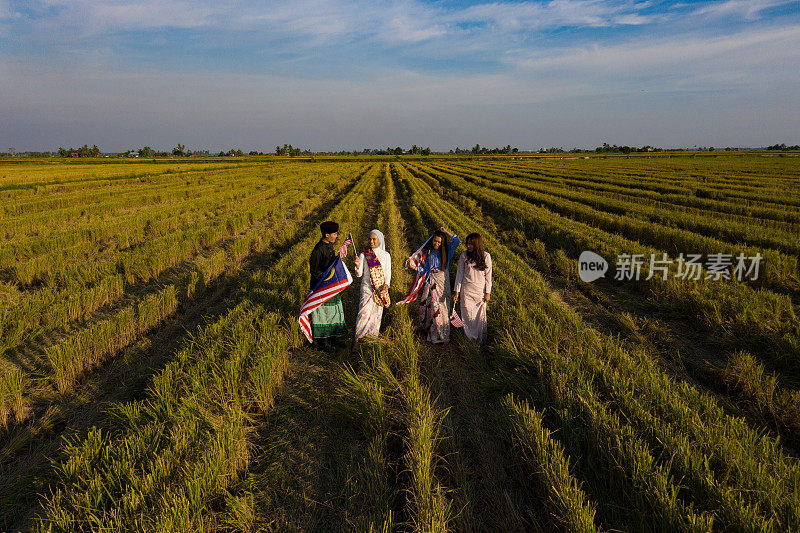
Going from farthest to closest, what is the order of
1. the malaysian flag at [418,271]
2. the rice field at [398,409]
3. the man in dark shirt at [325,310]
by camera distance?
the malaysian flag at [418,271] < the man in dark shirt at [325,310] < the rice field at [398,409]

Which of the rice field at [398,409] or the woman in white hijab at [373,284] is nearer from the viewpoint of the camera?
the rice field at [398,409]

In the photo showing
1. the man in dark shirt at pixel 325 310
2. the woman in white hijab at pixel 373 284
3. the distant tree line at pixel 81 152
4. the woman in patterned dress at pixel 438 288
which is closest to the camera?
the woman in white hijab at pixel 373 284

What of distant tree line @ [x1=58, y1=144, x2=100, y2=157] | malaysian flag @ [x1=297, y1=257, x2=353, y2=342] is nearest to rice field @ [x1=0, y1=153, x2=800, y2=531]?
malaysian flag @ [x1=297, y1=257, x2=353, y2=342]

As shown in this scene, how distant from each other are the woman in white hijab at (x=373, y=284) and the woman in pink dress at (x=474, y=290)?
113 cm

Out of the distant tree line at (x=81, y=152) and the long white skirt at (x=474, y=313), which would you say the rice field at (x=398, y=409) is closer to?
the long white skirt at (x=474, y=313)

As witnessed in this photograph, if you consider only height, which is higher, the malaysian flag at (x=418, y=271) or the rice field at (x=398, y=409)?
the malaysian flag at (x=418, y=271)

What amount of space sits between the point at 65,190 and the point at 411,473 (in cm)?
3373

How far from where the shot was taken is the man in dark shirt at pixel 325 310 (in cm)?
479

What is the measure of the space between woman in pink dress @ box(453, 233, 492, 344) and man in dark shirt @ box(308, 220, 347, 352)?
1.82 metres

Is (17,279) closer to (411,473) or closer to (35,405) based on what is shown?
(35,405)

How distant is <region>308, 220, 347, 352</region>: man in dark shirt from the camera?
15.7 feet

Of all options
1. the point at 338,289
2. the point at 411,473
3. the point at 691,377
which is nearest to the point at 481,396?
the point at 411,473

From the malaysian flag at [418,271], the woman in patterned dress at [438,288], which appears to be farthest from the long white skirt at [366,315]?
the woman in patterned dress at [438,288]

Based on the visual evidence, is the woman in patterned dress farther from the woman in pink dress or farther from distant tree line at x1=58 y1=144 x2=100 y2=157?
distant tree line at x1=58 y1=144 x2=100 y2=157
